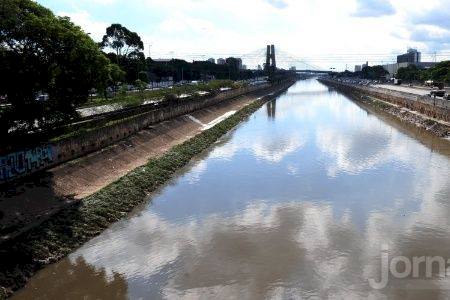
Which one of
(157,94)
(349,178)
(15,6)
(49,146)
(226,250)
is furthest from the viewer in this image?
(157,94)

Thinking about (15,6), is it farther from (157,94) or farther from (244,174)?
(157,94)

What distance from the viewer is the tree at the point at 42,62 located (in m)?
26.8

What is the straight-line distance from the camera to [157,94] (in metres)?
71.6

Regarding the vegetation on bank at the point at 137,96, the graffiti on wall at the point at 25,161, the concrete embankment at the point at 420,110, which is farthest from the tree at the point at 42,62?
the concrete embankment at the point at 420,110

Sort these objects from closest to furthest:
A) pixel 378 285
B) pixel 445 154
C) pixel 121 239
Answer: pixel 378 285
pixel 121 239
pixel 445 154

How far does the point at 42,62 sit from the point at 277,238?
17.2m

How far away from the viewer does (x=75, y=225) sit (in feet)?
80.3

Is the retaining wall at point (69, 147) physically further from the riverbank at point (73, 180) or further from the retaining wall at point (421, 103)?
the retaining wall at point (421, 103)

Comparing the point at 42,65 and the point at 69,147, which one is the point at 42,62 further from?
the point at 69,147

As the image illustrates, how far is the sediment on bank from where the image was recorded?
1966 cm

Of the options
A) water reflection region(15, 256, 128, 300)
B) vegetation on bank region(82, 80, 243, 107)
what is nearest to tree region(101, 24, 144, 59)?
vegetation on bank region(82, 80, 243, 107)

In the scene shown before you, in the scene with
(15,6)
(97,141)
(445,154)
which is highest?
(15,6)

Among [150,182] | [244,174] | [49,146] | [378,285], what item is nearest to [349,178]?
[244,174]

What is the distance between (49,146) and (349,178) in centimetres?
2197
